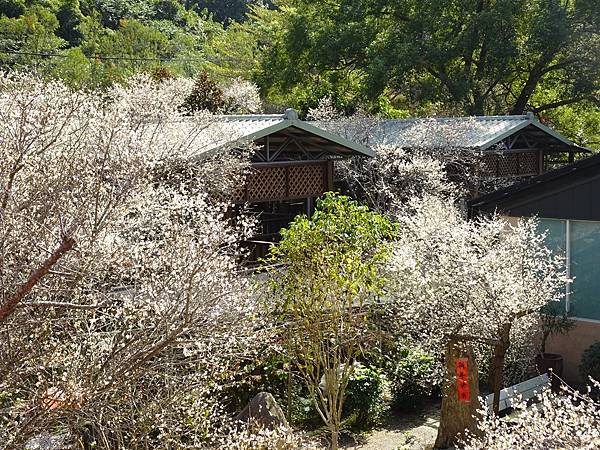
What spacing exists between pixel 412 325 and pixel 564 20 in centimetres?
1709

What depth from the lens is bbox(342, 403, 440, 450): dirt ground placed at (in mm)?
9844

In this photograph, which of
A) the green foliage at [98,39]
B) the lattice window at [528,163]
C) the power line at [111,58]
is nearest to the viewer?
the lattice window at [528,163]

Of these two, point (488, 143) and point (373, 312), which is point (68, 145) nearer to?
point (373, 312)

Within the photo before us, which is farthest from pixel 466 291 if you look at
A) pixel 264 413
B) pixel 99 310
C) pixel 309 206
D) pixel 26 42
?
pixel 26 42

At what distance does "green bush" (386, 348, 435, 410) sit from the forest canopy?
1577 centimetres

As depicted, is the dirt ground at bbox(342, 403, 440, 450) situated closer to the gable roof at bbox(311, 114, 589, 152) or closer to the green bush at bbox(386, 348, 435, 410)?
the green bush at bbox(386, 348, 435, 410)

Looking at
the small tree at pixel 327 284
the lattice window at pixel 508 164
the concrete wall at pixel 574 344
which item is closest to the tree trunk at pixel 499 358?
the small tree at pixel 327 284

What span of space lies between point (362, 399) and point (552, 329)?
331cm

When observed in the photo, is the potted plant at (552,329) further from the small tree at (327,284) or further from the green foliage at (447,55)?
the green foliage at (447,55)

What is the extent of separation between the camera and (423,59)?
1021 inches

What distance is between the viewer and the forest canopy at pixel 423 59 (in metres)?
25.1

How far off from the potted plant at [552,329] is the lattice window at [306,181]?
5.34 metres

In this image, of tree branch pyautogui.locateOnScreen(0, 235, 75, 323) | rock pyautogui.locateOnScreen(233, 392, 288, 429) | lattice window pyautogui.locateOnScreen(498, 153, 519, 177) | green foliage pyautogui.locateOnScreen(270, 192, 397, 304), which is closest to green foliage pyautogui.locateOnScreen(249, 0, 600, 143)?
lattice window pyautogui.locateOnScreen(498, 153, 519, 177)

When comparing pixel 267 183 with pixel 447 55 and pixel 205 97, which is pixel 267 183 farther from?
pixel 447 55
